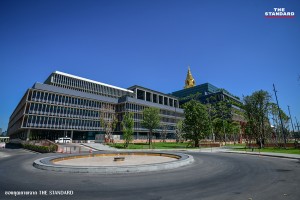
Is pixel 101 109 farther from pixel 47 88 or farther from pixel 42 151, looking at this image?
pixel 42 151

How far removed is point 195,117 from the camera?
Result: 4325cm

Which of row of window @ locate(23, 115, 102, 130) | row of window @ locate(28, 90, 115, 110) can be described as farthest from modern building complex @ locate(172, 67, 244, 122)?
row of window @ locate(23, 115, 102, 130)

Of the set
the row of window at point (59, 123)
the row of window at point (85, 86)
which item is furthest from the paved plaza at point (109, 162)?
the row of window at point (85, 86)

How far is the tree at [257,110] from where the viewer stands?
38.9 m

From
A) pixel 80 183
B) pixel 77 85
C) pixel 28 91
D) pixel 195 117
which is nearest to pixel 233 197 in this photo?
pixel 80 183

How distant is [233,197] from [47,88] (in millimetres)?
59856

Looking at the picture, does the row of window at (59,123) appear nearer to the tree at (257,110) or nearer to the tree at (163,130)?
the tree at (163,130)

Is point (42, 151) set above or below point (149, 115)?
below

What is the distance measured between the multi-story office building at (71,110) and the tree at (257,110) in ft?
131

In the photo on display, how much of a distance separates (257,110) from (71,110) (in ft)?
176

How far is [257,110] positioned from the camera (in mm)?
39906

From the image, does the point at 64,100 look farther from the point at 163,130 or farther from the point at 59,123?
the point at 163,130

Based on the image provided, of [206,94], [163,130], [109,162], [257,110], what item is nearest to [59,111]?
[163,130]

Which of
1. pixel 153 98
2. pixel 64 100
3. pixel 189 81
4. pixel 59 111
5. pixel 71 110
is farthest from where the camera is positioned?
pixel 189 81
